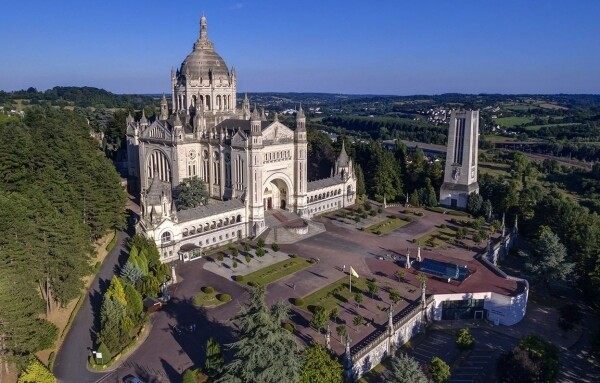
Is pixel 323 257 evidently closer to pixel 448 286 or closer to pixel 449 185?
pixel 448 286

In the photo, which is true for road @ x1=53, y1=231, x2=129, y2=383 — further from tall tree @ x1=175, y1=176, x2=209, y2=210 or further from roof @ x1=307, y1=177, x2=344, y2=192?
roof @ x1=307, y1=177, x2=344, y2=192

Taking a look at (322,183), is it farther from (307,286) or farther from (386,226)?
(307,286)

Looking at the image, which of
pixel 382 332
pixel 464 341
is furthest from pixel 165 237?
pixel 464 341

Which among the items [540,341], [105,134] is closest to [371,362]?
[540,341]

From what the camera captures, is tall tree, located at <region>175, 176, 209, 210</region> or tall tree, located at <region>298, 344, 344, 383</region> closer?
tall tree, located at <region>298, 344, 344, 383</region>

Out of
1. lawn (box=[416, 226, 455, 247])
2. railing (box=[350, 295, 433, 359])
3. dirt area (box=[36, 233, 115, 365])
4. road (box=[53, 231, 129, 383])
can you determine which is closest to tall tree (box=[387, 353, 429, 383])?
railing (box=[350, 295, 433, 359])

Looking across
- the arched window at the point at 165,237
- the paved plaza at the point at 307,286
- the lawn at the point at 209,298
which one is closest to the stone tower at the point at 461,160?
the paved plaza at the point at 307,286

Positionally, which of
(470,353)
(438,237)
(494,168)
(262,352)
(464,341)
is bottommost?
(470,353)

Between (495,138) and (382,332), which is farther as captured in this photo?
(495,138)
